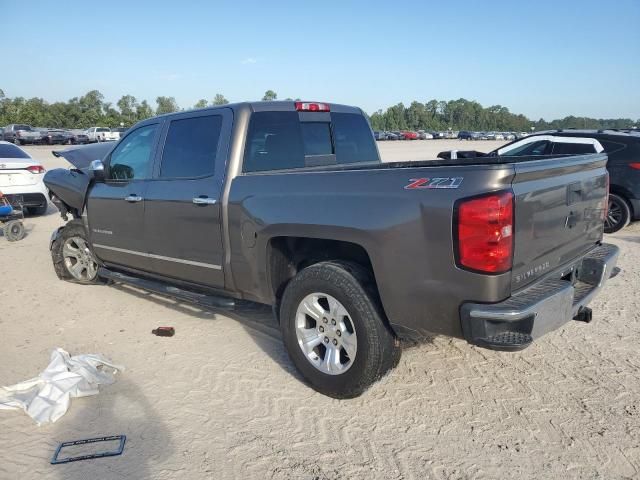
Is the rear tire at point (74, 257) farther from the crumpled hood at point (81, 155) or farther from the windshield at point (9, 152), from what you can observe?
the windshield at point (9, 152)

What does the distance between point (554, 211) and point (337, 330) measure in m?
1.52

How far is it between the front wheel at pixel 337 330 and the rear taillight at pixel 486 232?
0.74 metres

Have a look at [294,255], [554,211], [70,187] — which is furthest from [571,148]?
[70,187]

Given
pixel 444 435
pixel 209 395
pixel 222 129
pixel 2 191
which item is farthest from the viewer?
pixel 2 191

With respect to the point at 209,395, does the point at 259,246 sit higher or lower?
higher

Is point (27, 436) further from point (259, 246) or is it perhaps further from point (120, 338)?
point (259, 246)

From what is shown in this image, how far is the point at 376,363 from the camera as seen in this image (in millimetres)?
3090

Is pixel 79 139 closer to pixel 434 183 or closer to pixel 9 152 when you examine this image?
pixel 9 152

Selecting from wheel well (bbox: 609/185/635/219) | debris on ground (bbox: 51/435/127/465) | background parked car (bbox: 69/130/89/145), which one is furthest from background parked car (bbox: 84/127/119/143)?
debris on ground (bbox: 51/435/127/465)

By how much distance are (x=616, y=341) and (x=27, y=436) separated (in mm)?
4414

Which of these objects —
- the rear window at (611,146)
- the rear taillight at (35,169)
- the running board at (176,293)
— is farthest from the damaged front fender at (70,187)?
the rear window at (611,146)

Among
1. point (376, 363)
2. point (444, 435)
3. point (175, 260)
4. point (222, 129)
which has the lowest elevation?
point (444, 435)

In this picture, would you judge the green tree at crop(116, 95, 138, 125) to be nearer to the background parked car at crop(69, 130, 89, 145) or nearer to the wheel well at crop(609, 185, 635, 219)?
the background parked car at crop(69, 130, 89, 145)

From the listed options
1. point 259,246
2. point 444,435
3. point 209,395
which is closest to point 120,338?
point 209,395
